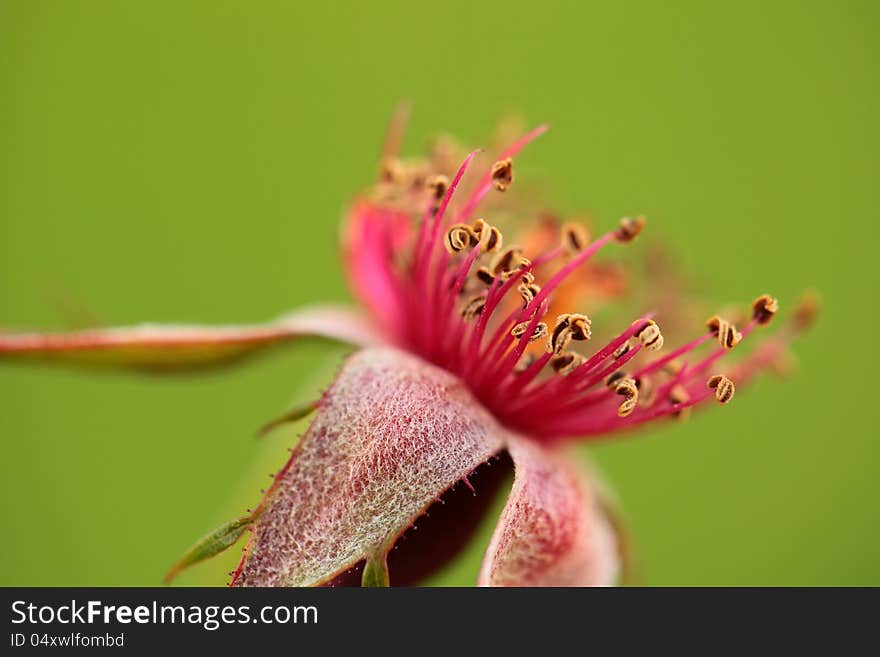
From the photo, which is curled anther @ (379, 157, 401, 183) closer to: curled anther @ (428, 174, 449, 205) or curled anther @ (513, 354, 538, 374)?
curled anther @ (428, 174, 449, 205)

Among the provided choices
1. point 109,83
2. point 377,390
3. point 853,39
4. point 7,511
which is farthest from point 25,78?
point 853,39

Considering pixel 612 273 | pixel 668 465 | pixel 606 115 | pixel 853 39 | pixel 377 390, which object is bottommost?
pixel 668 465

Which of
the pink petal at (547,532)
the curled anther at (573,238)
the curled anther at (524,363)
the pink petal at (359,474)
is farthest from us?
the curled anther at (573,238)

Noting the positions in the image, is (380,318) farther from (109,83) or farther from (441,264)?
(109,83)

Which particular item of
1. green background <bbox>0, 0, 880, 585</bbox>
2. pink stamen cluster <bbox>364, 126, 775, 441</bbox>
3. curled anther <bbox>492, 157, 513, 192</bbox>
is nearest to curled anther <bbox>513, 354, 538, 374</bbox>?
pink stamen cluster <bbox>364, 126, 775, 441</bbox>

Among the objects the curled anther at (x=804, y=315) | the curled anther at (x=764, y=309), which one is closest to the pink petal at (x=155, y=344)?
the curled anther at (x=764, y=309)

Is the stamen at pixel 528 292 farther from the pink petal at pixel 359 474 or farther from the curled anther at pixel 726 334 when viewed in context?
the curled anther at pixel 726 334

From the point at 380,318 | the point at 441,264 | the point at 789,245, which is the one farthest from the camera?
the point at 789,245
